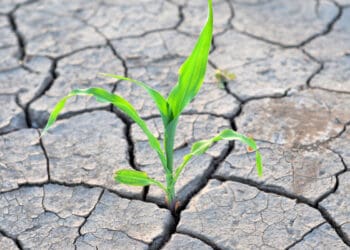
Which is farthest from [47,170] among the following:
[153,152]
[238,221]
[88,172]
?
[238,221]

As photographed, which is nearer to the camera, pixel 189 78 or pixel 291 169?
pixel 189 78

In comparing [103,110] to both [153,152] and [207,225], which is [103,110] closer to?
[153,152]

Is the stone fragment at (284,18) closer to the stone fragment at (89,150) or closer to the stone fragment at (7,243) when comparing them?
the stone fragment at (89,150)

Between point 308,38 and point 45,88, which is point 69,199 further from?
point 308,38

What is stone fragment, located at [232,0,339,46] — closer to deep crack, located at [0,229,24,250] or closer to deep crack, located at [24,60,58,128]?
deep crack, located at [24,60,58,128]

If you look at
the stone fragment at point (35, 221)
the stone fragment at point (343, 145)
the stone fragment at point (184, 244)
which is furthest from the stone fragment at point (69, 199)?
the stone fragment at point (343, 145)

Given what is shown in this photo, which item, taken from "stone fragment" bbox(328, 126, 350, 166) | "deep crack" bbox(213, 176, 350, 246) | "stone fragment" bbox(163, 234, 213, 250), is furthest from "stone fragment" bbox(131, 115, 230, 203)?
"stone fragment" bbox(328, 126, 350, 166)

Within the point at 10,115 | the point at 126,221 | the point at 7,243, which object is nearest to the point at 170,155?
the point at 126,221
